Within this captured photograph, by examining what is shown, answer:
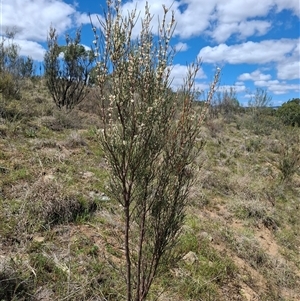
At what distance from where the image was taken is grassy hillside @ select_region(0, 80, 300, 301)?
11.3 feet

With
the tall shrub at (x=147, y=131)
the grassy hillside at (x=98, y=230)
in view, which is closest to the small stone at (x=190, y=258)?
the grassy hillside at (x=98, y=230)

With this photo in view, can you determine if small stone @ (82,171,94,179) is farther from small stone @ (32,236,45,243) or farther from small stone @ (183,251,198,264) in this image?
small stone @ (183,251,198,264)

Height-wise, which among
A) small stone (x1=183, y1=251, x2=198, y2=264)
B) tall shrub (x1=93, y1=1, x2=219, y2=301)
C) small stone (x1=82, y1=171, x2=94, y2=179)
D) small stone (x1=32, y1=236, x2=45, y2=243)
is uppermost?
tall shrub (x1=93, y1=1, x2=219, y2=301)

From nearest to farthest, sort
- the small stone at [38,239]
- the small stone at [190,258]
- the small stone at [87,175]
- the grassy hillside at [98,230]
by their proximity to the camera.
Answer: the grassy hillside at [98,230] < the small stone at [38,239] < the small stone at [190,258] < the small stone at [87,175]

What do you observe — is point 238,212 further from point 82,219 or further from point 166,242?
point 166,242

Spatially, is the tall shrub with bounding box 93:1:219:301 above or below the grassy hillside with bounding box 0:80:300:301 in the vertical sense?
above

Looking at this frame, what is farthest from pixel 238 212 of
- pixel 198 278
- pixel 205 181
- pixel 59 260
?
pixel 59 260

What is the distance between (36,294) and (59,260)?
1.85 ft

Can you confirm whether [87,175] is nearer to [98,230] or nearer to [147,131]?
[98,230]

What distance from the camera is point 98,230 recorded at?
453 centimetres

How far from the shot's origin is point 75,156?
23.6 ft

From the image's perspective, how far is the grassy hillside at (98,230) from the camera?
3.45m

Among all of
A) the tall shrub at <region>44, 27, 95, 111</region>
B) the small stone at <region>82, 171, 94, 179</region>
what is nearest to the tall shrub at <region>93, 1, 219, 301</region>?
the small stone at <region>82, 171, 94, 179</region>

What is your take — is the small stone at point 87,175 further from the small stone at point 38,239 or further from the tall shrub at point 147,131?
the tall shrub at point 147,131
